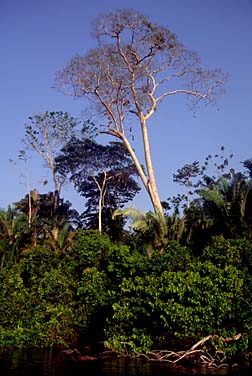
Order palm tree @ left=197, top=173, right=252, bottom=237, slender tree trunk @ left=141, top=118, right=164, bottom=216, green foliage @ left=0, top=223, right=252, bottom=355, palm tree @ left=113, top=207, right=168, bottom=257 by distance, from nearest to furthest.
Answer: green foliage @ left=0, top=223, right=252, bottom=355 < palm tree @ left=197, top=173, right=252, bottom=237 < palm tree @ left=113, top=207, right=168, bottom=257 < slender tree trunk @ left=141, top=118, right=164, bottom=216

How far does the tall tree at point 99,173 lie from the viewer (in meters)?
28.8

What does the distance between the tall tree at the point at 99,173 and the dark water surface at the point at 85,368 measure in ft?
53.1

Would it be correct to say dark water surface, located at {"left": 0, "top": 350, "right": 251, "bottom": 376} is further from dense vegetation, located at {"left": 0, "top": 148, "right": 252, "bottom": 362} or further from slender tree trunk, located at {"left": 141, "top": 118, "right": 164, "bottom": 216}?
slender tree trunk, located at {"left": 141, "top": 118, "right": 164, "bottom": 216}

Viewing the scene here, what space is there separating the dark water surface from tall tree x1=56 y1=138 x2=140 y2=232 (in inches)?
637

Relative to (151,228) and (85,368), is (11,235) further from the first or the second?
(85,368)

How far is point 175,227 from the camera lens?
58.4 ft

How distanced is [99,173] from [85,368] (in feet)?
60.9

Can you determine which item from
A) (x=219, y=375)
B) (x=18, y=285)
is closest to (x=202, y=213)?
(x=18, y=285)

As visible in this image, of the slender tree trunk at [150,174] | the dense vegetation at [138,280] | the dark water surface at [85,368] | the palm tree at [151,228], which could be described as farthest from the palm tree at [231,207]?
the dark water surface at [85,368]

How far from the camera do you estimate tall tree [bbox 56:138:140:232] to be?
2878 cm

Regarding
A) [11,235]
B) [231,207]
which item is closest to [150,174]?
[231,207]

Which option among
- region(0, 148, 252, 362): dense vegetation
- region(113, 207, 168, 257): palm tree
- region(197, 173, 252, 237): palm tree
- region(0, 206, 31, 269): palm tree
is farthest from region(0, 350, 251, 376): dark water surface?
region(0, 206, 31, 269): palm tree

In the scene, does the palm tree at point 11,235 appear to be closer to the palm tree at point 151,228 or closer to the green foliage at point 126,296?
the green foliage at point 126,296

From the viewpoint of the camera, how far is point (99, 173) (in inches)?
1151
